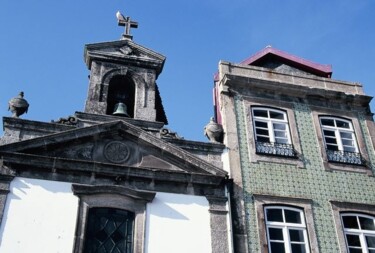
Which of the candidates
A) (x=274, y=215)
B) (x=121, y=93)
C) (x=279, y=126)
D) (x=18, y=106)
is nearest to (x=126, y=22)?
(x=121, y=93)

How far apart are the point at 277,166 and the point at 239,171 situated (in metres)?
1.02

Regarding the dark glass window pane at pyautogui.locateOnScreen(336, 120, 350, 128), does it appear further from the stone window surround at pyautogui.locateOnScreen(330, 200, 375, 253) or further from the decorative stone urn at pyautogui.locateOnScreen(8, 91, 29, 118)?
the decorative stone urn at pyautogui.locateOnScreen(8, 91, 29, 118)

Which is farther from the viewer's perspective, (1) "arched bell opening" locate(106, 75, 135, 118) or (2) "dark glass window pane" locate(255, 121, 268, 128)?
(1) "arched bell opening" locate(106, 75, 135, 118)

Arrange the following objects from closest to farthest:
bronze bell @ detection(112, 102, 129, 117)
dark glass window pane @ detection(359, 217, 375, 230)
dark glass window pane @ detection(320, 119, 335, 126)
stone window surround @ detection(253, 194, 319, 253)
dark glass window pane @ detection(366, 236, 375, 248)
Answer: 1. stone window surround @ detection(253, 194, 319, 253)
2. dark glass window pane @ detection(366, 236, 375, 248)
3. dark glass window pane @ detection(359, 217, 375, 230)
4. bronze bell @ detection(112, 102, 129, 117)
5. dark glass window pane @ detection(320, 119, 335, 126)

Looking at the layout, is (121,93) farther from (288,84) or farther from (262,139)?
(288,84)

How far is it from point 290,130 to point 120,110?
169 inches

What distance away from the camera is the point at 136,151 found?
11.0 m

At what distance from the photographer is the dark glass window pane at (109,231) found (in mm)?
9656

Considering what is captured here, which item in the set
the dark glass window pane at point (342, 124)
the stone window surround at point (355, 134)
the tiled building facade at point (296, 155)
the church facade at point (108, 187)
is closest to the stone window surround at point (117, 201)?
the church facade at point (108, 187)

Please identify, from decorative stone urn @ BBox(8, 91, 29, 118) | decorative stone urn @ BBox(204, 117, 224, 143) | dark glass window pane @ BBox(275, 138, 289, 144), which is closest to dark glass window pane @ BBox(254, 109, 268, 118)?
dark glass window pane @ BBox(275, 138, 289, 144)

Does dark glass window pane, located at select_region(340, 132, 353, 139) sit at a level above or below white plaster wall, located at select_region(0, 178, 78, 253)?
above

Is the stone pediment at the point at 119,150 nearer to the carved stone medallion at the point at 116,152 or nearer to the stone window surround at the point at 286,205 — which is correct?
the carved stone medallion at the point at 116,152

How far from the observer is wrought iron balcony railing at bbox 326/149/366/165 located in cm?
1228

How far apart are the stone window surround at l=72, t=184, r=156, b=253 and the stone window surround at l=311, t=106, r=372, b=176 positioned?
15.3ft
